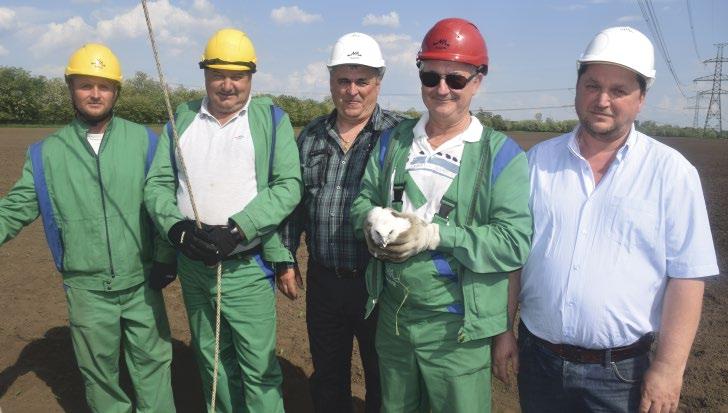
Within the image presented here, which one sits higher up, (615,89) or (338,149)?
(615,89)

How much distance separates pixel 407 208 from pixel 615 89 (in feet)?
3.49

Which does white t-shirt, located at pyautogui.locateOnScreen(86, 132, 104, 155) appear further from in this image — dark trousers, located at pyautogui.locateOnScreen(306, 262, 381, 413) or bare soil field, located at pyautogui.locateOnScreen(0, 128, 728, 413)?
bare soil field, located at pyautogui.locateOnScreen(0, 128, 728, 413)

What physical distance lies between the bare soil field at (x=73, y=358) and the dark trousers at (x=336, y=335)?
0.83 meters

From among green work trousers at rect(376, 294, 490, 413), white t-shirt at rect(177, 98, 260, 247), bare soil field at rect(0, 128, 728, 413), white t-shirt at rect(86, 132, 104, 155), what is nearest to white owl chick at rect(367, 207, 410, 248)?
green work trousers at rect(376, 294, 490, 413)

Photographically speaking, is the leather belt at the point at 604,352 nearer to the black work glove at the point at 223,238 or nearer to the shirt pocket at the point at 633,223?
the shirt pocket at the point at 633,223

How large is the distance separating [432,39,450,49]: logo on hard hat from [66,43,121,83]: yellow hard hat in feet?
7.23

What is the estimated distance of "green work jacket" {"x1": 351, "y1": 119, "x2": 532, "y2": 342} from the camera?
2.57 m

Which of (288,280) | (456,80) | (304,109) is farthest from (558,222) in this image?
(304,109)

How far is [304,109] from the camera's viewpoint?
4838 centimetres

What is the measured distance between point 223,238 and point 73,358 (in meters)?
3.11

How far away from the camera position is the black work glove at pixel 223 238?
3213mm

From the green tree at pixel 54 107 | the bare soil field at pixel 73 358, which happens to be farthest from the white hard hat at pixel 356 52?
the green tree at pixel 54 107

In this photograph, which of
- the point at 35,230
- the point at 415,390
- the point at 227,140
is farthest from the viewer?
the point at 35,230

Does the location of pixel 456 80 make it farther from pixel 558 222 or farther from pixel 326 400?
pixel 326 400
